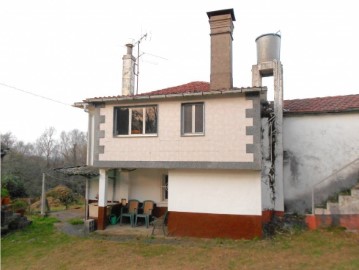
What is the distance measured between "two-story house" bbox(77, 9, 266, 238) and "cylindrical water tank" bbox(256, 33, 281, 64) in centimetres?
275

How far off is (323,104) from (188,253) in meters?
8.90

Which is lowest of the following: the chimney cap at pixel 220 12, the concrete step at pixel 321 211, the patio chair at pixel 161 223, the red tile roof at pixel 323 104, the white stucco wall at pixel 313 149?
the patio chair at pixel 161 223

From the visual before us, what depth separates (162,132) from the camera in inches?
444

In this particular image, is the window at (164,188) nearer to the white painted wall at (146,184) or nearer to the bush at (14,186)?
the white painted wall at (146,184)

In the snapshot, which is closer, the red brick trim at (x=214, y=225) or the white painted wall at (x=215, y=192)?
the red brick trim at (x=214, y=225)

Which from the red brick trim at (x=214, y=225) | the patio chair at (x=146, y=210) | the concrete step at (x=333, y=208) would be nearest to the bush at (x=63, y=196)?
the patio chair at (x=146, y=210)

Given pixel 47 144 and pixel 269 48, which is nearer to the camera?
pixel 269 48

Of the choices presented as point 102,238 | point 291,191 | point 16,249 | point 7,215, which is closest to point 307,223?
point 291,191

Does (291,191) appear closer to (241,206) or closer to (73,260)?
(241,206)

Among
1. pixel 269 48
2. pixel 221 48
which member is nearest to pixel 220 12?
pixel 221 48

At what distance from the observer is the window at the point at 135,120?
1166cm

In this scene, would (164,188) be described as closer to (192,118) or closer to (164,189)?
(164,189)

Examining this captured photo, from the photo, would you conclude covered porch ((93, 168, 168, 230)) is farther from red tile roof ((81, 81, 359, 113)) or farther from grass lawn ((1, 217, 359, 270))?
red tile roof ((81, 81, 359, 113))

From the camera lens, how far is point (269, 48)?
44.0 feet
